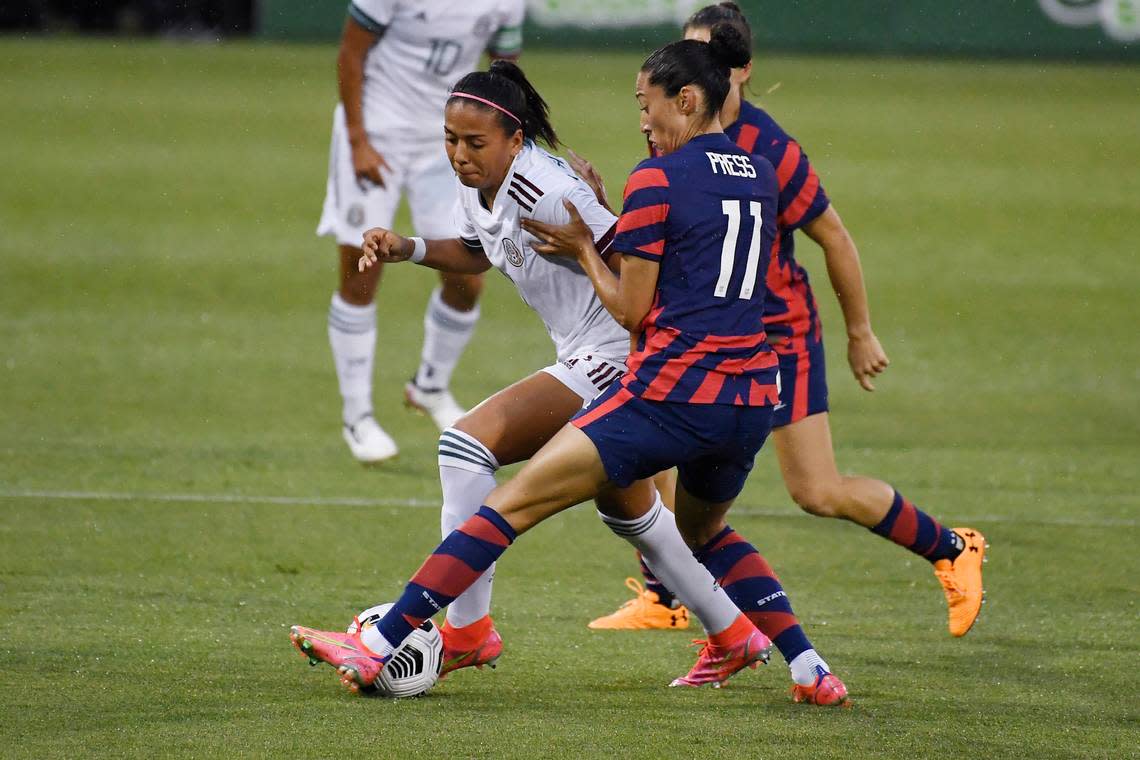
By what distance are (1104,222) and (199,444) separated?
926 centimetres

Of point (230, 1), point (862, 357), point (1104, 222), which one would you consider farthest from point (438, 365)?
point (230, 1)

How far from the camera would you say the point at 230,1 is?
24.1m

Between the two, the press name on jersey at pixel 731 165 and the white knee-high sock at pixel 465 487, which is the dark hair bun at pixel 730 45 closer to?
the press name on jersey at pixel 731 165

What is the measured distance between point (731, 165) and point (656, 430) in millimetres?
665

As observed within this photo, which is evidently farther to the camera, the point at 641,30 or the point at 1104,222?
the point at 641,30

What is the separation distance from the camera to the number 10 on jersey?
398 cm

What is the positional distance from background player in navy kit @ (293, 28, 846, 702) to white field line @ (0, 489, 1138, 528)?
8.17 feet

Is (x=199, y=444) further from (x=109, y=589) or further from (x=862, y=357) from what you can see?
(x=862, y=357)

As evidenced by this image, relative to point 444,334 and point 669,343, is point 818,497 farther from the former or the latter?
point 444,334

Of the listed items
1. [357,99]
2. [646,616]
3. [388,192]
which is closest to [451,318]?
[388,192]

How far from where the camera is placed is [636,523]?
14.0ft

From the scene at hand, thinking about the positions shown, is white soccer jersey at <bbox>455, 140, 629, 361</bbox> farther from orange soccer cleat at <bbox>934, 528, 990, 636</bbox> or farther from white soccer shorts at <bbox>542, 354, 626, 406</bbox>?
orange soccer cleat at <bbox>934, 528, 990, 636</bbox>

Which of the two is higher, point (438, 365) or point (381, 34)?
point (381, 34)

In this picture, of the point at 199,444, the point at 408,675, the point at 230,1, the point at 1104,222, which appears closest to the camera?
the point at 408,675
